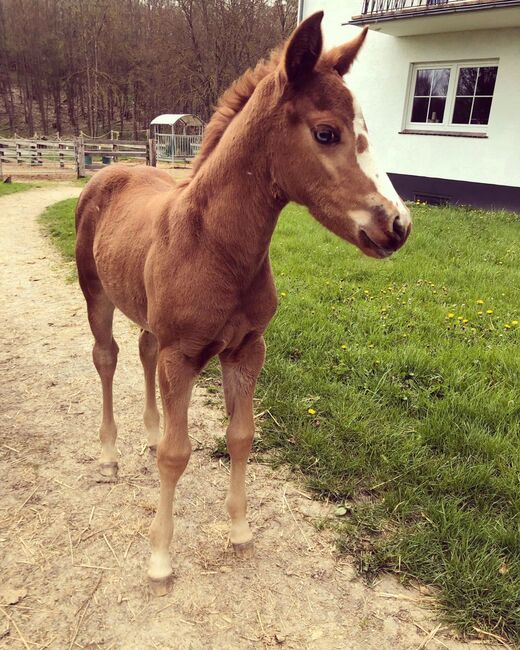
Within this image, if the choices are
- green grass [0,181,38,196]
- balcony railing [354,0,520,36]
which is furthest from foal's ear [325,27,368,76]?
green grass [0,181,38,196]

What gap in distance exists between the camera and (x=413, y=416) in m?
3.24

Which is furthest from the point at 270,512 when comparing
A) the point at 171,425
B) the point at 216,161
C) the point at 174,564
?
the point at 216,161

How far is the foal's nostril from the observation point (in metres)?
1.45

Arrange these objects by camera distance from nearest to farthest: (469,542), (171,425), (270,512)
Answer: (171,425)
(469,542)
(270,512)

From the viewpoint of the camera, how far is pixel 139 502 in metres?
2.68

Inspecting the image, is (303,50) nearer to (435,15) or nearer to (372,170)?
(372,170)

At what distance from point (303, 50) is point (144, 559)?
2207 mm

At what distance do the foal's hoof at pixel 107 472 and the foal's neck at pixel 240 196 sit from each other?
1631mm

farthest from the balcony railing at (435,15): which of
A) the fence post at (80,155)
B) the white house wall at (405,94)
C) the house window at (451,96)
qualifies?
the fence post at (80,155)

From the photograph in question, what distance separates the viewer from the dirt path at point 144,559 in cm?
195

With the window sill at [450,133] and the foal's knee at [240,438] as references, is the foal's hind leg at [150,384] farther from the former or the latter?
the window sill at [450,133]

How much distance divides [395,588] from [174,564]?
101 centimetres

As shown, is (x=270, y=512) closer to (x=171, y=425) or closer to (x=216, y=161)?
(x=171, y=425)

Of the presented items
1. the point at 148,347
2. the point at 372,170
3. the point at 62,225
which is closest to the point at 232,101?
the point at 372,170
